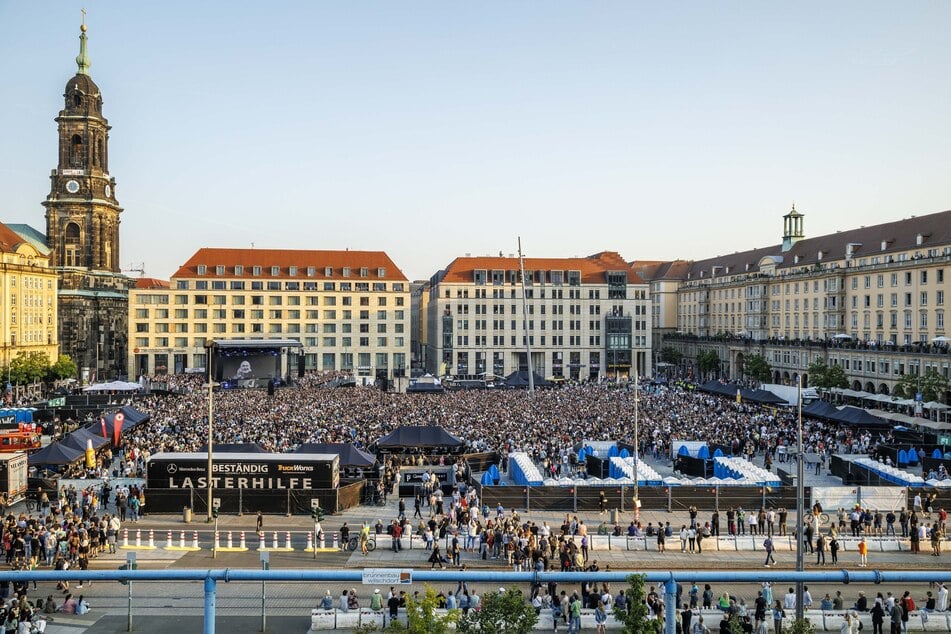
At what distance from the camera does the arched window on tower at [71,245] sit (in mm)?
112188

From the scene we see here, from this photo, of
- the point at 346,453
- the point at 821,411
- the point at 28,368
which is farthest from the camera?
the point at 28,368

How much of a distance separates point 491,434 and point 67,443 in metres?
23.7

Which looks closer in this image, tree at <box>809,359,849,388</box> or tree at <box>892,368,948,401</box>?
tree at <box>892,368,948,401</box>

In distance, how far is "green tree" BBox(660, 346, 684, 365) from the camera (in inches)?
4924

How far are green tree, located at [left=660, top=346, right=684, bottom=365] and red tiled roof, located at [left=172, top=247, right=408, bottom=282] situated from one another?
4424 centimetres

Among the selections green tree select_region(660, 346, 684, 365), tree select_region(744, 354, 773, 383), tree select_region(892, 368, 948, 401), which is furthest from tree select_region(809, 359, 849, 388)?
green tree select_region(660, 346, 684, 365)

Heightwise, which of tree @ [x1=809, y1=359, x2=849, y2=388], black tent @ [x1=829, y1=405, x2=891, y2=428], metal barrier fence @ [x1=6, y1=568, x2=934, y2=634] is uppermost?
metal barrier fence @ [x1=6, y1=568, x2=934, y2=634]

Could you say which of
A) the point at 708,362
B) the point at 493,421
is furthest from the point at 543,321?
the point at 493,421

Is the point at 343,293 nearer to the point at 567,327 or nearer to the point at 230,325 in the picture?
the point at 230,325

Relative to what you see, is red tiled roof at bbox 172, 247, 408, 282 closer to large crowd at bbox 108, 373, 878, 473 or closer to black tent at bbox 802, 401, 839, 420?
large crowd at bbox 108, 373, 878, 473

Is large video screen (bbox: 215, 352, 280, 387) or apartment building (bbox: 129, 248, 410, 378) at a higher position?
apartment building (bbox: 129, 248, 410, 378)

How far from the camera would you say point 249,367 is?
9338 cm

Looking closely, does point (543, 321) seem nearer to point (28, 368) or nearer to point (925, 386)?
point (925, 386)

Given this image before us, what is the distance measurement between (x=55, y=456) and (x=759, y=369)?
3149 inches
